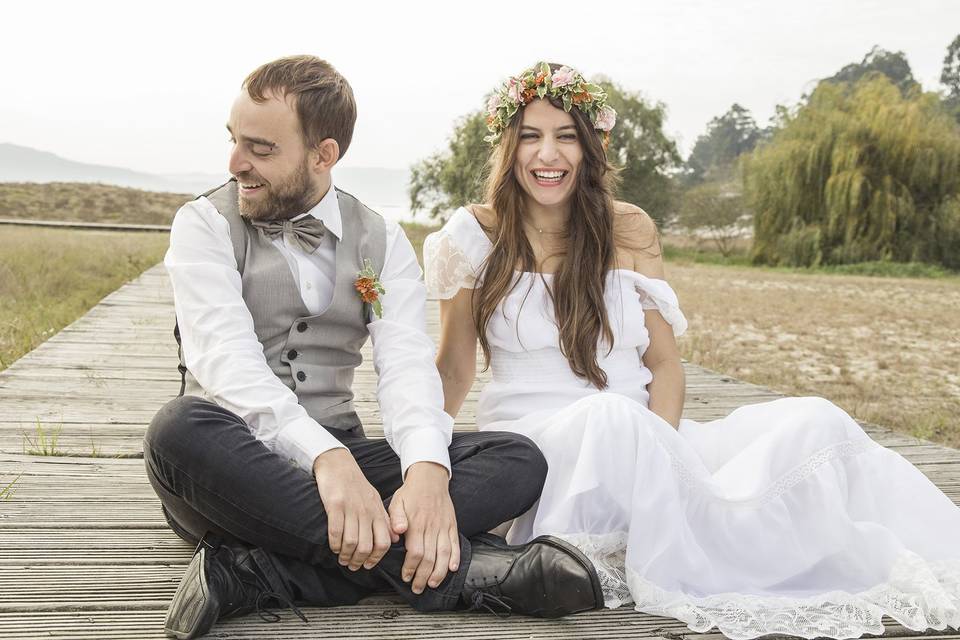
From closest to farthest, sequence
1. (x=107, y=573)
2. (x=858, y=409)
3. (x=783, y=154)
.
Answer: (x=107, y=573), (x=858, y=409), (x=783, y=154)

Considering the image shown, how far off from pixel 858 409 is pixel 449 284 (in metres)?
3.20

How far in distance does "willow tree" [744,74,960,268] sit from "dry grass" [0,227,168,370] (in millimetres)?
14881

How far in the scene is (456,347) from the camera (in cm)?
316

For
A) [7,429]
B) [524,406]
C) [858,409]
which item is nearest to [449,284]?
[524,406]

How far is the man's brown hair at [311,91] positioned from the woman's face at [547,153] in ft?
2.23

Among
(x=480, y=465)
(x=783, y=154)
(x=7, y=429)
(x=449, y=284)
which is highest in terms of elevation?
(x=783, y=154)

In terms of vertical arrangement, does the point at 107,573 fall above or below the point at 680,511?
below

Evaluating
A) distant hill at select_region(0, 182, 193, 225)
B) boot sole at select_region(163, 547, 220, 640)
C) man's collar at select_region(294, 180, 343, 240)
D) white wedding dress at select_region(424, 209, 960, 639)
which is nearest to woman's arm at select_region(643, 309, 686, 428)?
white wedding dress at select_region(424, 209, 960, 639)

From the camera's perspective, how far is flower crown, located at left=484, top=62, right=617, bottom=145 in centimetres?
312

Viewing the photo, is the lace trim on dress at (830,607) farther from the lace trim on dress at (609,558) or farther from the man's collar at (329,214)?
the man's collar at (329,214)

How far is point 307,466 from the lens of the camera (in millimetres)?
2195

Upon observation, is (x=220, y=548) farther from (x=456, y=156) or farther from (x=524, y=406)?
(x=456, y=156)

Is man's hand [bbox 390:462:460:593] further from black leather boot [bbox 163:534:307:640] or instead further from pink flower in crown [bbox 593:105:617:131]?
pink flower in crown [bbox 593:105:617:131]

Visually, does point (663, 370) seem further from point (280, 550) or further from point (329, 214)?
point (280, 550)
